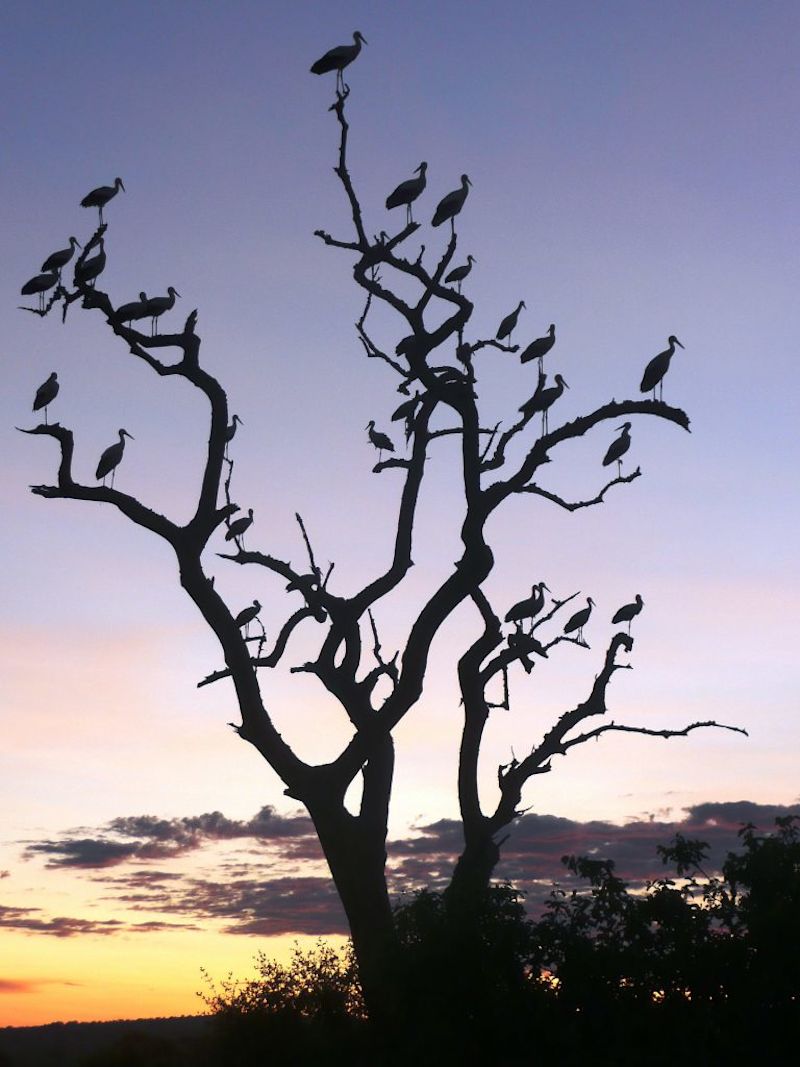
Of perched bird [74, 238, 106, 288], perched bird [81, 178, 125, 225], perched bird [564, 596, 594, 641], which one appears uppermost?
perched bird [81, 178, 125, 225]

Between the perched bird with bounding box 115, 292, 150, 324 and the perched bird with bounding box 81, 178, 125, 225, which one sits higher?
the perched bird with bounding box 81, 178, 125, 225

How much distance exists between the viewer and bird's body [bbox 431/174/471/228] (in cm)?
2180

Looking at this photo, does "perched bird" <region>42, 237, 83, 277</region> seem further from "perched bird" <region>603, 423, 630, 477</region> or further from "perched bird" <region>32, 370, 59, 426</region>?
"perched bird" <region>603, 423, 630, 477</region>

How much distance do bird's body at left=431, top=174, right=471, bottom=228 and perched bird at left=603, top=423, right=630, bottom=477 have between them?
4.63 m

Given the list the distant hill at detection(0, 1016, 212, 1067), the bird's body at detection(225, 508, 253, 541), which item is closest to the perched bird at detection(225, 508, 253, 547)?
the bird's body at detection(225, 508, 253, 541)

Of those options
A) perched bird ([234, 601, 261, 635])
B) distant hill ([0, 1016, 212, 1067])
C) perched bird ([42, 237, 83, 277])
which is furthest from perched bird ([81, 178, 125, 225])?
distant hill ([0, 1016, 212, 1067])

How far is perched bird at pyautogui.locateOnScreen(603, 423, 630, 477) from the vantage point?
22.2 m

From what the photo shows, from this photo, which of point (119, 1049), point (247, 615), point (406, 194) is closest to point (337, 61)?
point (406, 194)

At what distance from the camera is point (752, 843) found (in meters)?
18.8

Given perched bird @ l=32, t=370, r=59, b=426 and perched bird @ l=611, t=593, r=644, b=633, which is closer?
perched bird @ l=32, t=370, r=59, b=426

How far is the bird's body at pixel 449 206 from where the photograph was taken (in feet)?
71.5

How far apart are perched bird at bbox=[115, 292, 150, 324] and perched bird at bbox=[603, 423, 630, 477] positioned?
8.26 m

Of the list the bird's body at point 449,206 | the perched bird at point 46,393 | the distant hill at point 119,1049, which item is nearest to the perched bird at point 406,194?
the bird's body at point 449,206

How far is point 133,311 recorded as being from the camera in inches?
794
